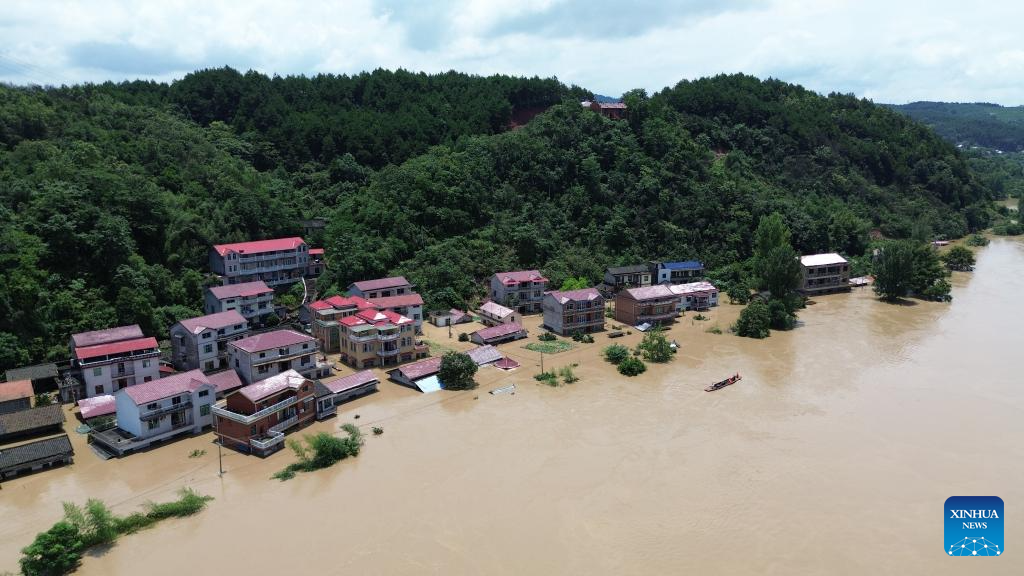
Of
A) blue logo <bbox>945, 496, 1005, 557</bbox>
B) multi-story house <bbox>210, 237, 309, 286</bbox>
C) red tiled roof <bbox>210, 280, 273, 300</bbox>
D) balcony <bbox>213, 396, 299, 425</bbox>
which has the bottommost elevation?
blue logo <bbox>945, 496, 1005, 557</bbox>

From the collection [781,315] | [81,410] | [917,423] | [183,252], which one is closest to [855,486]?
[917,423]

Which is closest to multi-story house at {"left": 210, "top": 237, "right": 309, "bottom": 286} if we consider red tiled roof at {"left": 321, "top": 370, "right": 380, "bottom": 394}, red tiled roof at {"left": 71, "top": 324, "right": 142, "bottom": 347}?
red tiled roof at {"left": 71, "top": 324, "right": 142, "bottom": 347}

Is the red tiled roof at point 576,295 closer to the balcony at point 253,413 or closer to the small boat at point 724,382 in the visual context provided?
the small boat at point 724,382

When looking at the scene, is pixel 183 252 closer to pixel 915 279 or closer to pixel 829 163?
pixel 915 279

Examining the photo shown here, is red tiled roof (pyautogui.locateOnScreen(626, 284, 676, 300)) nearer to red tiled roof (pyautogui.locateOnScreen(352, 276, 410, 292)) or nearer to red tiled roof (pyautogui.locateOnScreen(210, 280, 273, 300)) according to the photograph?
red tiled roof (pyautogui.locateOnScreen(352, 276, 410, 292))

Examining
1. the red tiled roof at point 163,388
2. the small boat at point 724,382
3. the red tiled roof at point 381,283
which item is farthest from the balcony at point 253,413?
the small boat at point 724,382
